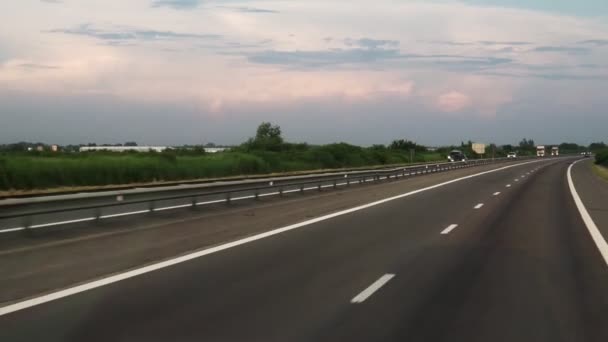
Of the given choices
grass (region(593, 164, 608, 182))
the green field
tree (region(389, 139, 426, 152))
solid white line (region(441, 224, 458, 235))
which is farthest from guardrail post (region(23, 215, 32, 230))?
tree (region(389, 139, 426, 152))

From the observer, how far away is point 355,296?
10.8m

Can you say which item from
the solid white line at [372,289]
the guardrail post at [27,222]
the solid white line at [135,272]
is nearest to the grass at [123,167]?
the guardrail post at [27,222]

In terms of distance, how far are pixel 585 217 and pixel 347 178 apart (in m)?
20.6

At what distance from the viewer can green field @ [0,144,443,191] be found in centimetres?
4500

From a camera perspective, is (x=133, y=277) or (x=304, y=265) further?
(x=304, y=265)

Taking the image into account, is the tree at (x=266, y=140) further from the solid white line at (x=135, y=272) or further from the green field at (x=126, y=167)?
the solid white line at (x=135, y=272)

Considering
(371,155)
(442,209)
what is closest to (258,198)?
(442,209)

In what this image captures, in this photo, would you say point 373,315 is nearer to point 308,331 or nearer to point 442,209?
point 308,331

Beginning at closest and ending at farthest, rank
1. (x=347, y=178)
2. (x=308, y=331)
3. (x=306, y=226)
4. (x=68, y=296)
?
(x=308, y=331)
(x=68, y=296)
(x=306, y=226)
(x=347, y=178)

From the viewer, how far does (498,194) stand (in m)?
38.6

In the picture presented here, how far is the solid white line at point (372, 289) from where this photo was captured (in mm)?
10586

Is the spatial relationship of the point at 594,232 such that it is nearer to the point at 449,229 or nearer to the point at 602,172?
the point at 449,229

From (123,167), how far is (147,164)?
3740mm

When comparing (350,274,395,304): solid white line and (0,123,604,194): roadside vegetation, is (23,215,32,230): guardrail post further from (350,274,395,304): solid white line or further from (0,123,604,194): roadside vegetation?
(0,123,604,194): roadside vegetation
